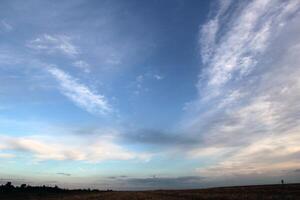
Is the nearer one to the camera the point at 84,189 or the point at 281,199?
the point at 281,199

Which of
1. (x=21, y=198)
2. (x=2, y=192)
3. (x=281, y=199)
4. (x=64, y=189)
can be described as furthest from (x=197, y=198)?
(x=64, y=189)

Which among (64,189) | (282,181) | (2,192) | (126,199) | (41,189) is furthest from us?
(64,189)

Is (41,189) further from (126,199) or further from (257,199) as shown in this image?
(257,199)

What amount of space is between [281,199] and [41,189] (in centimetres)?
11696

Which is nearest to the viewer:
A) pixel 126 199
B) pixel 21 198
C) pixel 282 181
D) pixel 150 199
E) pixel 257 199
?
pixel 257 199

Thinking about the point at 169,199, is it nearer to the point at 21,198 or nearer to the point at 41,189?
the point at 21,198

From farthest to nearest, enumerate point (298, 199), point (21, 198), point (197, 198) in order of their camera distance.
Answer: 1. point (21, 198)
2. point (197, 198)
3. point (298, 199)

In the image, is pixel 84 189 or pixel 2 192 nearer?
pixel 2 192

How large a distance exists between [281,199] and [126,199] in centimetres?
3583

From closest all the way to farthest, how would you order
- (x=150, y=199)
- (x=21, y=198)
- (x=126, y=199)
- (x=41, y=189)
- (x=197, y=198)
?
(x=197, y=198), (x=150, y=199), (x=126, y=199), (x=21, y=198), (x=41, y=189)

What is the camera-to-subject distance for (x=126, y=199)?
7438 cm

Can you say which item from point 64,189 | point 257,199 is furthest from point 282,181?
point 64,189

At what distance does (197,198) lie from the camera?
61719 mm

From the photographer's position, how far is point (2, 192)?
12512 cm
